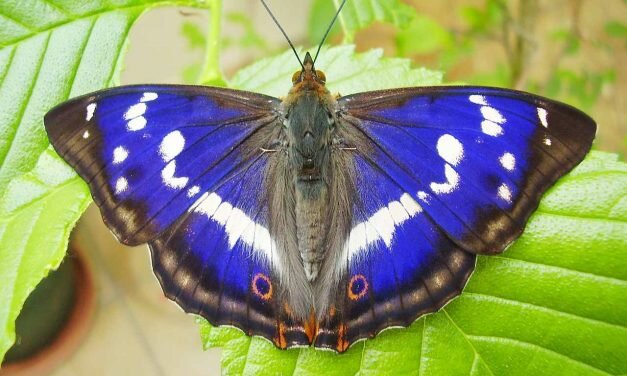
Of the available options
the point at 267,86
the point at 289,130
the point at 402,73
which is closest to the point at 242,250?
the point at 289,130

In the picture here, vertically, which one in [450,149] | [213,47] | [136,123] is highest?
[213,47]

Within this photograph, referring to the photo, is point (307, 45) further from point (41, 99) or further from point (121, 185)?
point (121, 185)

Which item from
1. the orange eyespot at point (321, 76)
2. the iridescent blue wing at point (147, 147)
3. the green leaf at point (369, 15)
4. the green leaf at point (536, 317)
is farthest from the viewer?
the green leaf at point (369, 15)

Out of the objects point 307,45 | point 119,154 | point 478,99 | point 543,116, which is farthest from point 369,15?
point 307,45

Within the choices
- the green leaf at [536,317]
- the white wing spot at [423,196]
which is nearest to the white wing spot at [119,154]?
the green leaf at [536,317]

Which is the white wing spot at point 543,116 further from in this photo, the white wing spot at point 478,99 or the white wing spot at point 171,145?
the white wing spot at point 171,145

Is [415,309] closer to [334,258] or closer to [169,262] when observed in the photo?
[334,258]
